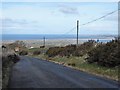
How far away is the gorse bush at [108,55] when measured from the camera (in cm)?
2972

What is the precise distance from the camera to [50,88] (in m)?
16.9

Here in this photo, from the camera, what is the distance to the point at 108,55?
31.4 m

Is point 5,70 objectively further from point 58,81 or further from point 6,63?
point 58,81

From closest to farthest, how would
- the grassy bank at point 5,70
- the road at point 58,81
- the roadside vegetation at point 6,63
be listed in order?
the road at point 58,81 < the grassy bank at point 5,70 < the roadside vegetation at point 6,63

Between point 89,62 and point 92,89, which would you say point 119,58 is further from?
point 92,89

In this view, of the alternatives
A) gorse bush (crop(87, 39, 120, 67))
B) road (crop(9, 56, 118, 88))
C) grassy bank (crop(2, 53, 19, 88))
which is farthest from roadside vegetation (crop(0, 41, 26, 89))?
gorse bush (crop(87, 39, 120, 67))

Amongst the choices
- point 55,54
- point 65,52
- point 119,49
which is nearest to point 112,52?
point 119,49

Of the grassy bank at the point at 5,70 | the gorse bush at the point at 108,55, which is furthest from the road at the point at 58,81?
the gorse bush at the point at 108,55

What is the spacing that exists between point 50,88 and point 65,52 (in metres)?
40.9

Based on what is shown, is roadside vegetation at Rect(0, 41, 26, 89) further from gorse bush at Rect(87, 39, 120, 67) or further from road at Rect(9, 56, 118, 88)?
gorse bush at Rect(87, 39, 120, 67)

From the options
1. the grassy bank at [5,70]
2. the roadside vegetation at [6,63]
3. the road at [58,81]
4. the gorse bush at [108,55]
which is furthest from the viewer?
the gorse bush at [108,55]

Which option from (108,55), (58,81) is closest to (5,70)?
(58,81)

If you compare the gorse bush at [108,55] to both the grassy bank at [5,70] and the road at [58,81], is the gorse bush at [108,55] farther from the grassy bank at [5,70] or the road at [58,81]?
the grassy bank at [5,70]

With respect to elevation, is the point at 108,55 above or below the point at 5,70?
above
